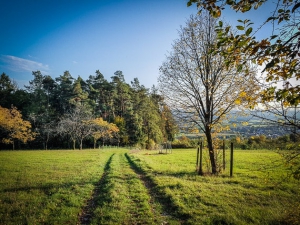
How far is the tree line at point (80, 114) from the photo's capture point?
49.2m

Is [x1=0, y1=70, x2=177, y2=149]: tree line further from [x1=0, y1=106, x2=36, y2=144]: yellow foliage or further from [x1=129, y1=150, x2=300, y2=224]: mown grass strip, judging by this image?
[x1=129, y1=150, x2=300, y2=224]: mown grass strip

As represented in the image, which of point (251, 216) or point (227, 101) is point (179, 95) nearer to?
point (227, 101)

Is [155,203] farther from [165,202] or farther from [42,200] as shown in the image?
[42,200]

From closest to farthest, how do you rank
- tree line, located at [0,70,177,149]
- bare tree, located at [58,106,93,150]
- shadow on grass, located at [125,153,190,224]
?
shadow on grass, located at [125,153,190,224], bare tree, located at [58,106,93,150], tree line, located at [0,70,177,149]

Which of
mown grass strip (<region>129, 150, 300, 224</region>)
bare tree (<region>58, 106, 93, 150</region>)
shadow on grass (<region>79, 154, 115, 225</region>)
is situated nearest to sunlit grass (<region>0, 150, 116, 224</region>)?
shadow on grass (<region>79, 154, 115, 225</region>)

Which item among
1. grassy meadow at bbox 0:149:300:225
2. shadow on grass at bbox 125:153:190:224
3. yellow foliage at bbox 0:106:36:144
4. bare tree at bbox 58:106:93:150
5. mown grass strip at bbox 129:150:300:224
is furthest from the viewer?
bare tree at bbox 58:106:93:150

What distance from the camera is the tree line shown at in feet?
161

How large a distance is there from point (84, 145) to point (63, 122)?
14041 millimetres

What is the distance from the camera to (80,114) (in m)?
50.3

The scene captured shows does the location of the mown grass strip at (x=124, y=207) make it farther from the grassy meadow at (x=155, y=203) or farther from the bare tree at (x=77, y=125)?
the bare tree at (x=77, y=125)

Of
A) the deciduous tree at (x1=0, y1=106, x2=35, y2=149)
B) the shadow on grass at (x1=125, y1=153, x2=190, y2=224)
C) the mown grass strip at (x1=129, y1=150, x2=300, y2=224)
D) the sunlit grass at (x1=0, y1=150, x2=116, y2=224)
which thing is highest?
the deciduous tree at (x1=0, y1=106, x2=35, y2=149)

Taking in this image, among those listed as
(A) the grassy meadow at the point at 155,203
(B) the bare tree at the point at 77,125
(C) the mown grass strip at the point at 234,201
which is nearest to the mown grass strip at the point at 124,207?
(A) the grassy meadow at the point at 155,203

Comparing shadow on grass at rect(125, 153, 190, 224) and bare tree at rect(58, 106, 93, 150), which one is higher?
bare tree at rect(58, 106, 93, 150)

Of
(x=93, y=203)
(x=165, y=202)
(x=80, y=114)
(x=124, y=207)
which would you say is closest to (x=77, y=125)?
(x=80, y=114)
